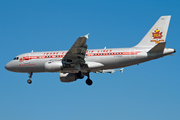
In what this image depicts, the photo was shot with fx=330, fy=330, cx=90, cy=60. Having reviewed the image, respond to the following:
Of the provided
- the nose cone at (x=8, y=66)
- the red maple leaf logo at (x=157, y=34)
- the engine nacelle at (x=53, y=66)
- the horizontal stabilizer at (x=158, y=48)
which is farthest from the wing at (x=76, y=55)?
the red maple leaf logo at (x=157, y=34)

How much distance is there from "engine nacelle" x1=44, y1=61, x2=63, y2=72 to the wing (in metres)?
0.67

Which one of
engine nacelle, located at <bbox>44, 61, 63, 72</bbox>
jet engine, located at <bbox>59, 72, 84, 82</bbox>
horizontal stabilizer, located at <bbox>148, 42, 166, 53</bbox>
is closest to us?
horizontal stabilizer, located at <bbox>148, 42, 166, 53</bbox>

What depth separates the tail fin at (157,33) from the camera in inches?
1546

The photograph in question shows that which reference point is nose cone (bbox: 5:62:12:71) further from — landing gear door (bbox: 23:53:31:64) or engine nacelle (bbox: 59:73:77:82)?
engine nacelle (bbox: 59:73:77:82)

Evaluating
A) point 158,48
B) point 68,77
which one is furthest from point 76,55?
point 158,48

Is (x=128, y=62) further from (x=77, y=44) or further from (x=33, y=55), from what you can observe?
(x=33, y=55)

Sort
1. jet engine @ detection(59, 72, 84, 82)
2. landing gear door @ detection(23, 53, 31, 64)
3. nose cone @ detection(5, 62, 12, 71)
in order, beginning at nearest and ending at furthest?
→ 1. landing gear door @ detection(23, 53, 31, 64)
2. jet engine @ detection(59, 72, 84, 82)
3. nose cone @ detection(5, 62, 12, 71)

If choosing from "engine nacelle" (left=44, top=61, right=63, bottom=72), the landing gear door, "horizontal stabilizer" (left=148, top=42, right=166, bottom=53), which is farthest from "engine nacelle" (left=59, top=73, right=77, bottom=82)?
"horizontal stabilizer" (left=148, top=42, right=166, bottom=53)

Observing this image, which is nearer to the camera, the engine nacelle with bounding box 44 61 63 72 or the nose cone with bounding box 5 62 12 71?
the engine nacelle with bounding box 44 61 63 72

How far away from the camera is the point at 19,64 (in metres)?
42.8

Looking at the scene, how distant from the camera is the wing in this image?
3628 cm

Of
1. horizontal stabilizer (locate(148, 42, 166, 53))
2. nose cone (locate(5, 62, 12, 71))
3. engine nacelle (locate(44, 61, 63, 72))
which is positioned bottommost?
engine nacelle (locate(44, 61, 63, 72))

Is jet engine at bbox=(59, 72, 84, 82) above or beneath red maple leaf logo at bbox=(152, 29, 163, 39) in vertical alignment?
beneath

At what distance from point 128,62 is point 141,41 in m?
3.36
